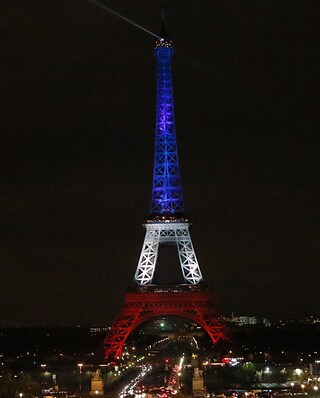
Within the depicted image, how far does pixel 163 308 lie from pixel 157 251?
4736 mm

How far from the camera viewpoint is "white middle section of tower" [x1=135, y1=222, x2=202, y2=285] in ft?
276

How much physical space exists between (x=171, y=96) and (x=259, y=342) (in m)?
34.1

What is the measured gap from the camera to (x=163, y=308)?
274 feet

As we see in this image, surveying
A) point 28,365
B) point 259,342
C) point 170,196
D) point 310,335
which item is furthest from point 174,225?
point 310,335

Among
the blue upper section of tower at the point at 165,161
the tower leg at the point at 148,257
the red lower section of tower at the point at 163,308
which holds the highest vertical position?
the blue upper section of tower at the point at 165,161

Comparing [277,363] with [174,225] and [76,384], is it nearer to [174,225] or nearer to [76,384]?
[174,225]

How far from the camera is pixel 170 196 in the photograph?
85.4 meters

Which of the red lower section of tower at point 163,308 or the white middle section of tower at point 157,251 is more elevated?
the white middle section of tower at point 157,251

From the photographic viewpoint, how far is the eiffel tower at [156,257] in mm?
82812

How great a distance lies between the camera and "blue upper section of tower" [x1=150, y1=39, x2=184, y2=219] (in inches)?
3342

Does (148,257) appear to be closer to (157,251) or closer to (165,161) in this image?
(157,251)

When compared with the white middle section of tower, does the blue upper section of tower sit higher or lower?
higher

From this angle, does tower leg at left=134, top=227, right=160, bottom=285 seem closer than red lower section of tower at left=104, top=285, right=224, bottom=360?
No

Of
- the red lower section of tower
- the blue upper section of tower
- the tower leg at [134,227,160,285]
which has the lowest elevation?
the red lower section of tower
